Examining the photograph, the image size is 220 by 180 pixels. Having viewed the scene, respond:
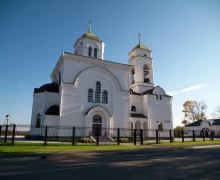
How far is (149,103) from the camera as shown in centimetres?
3175

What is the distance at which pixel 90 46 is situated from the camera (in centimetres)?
3144

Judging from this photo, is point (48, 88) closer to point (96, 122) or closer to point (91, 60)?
point (91, 60)

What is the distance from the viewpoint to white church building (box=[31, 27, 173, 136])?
25.3 meters

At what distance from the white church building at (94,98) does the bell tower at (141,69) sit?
0.36m

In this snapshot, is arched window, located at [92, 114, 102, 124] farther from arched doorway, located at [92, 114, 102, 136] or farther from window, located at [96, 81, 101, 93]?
window, located at [96, 81, 101, 93]

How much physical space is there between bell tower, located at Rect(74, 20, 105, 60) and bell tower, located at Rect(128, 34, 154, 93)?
741 cm

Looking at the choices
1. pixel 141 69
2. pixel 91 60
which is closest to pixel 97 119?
pixel 91 60

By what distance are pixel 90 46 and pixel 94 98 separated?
9.49 meters

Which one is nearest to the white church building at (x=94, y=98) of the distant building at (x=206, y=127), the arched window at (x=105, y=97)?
the arched window at (x=105, y=97)

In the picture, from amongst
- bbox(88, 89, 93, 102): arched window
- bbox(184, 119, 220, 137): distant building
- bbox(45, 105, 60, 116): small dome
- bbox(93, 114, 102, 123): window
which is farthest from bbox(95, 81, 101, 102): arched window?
bbox(184, 119, 220, 137): distant building

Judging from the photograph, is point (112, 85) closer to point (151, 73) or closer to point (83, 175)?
point (151, 73)

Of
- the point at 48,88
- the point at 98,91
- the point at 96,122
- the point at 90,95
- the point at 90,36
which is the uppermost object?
the point at 90,36

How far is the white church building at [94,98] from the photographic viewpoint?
25.3m

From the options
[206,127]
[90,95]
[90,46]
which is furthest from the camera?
[206,127]
